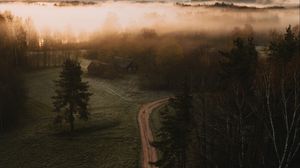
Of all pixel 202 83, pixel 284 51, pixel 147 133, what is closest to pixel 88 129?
pixel 147 133

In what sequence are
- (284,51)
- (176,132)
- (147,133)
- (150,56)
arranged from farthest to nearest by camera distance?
1. (150,56)
2. (284,51)
3. (147,133)
4. (176,132)

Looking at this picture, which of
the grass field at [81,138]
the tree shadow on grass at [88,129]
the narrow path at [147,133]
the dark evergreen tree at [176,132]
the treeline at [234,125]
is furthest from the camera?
the tree shadow on grass at [88,129]

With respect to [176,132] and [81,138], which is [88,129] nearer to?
[81,138]

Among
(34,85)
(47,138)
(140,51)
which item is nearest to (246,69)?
(47,138)

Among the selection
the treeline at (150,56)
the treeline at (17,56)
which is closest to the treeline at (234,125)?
the treeline at (17,56)

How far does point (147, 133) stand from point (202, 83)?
21.2 meters

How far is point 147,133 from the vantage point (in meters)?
54.5

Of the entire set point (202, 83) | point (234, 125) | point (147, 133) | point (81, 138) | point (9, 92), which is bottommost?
point (81, 138)

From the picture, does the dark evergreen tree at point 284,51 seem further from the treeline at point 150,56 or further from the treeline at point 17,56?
the treeline at point 17,56

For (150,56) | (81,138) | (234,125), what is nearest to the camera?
(234,125)

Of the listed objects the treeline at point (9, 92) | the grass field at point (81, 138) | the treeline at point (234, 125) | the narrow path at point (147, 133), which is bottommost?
the grass field at point (81, 138)

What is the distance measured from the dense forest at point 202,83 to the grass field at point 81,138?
3.55 m

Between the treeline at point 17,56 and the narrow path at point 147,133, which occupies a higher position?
the treeline at point 17,56

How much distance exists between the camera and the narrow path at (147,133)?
1793 inches
